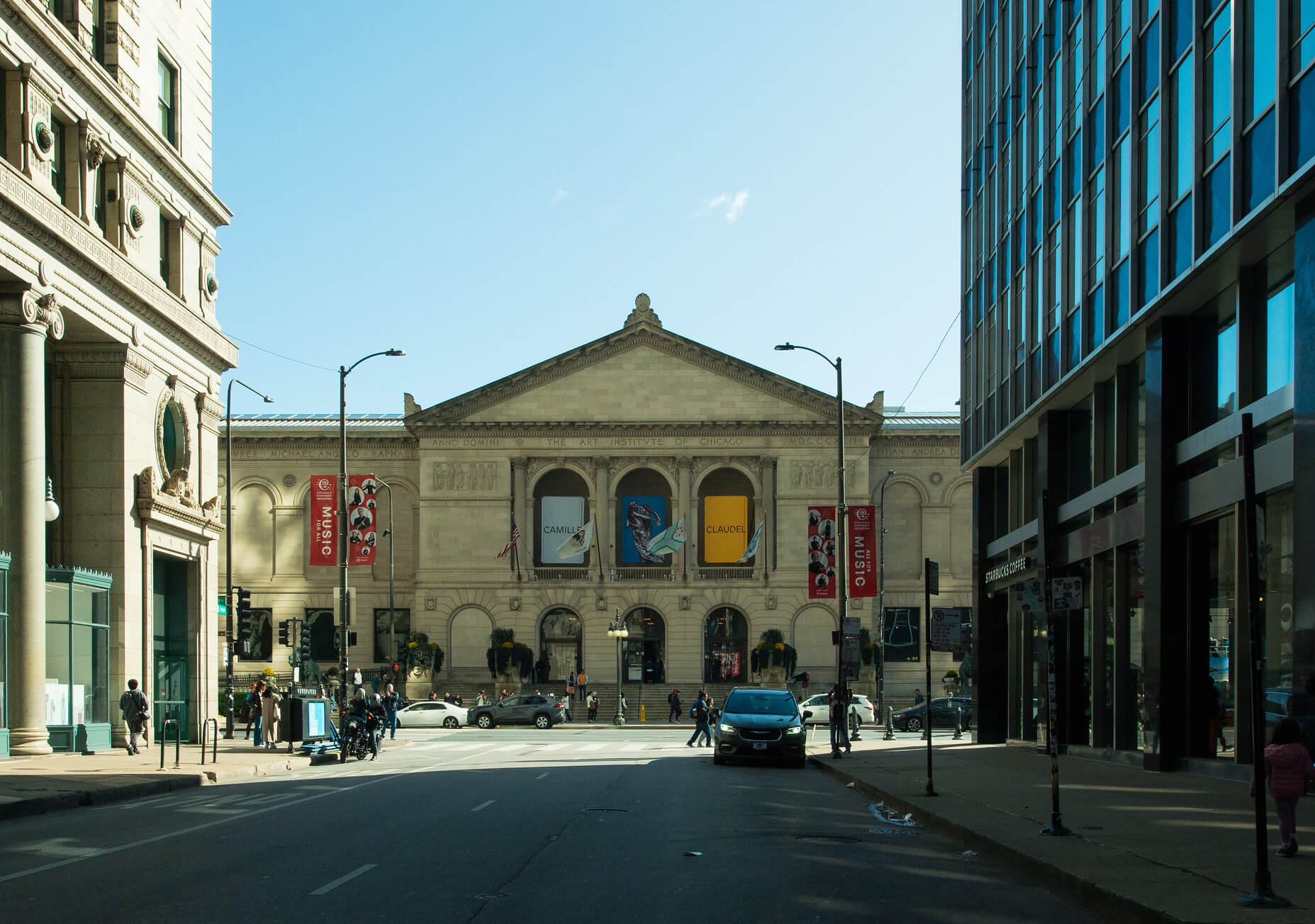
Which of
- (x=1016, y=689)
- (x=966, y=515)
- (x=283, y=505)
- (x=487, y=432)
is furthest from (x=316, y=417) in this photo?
(x=1016, y=689)

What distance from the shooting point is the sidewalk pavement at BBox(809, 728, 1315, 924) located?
10.4 m

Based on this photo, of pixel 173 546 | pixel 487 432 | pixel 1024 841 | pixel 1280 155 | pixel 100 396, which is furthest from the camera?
pixel 487 432

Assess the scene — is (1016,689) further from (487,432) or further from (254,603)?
(254,603)

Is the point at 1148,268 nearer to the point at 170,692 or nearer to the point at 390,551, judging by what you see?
the point at 170,692

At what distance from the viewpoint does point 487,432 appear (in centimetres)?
7669

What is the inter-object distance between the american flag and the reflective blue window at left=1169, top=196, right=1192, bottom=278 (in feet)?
160

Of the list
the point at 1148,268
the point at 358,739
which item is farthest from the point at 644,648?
the point at 1148,268

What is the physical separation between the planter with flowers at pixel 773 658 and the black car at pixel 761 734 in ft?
134

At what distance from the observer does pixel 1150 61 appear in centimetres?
2478

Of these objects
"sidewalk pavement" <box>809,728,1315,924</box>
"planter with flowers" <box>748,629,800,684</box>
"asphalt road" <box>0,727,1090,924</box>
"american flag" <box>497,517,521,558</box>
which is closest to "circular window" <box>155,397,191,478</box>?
"asphalt road" <box>0,727,1090,924</box>

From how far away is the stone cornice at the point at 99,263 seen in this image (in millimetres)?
27297

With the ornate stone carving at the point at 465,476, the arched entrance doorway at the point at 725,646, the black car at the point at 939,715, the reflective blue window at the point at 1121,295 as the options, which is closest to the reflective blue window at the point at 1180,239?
the reflective blue window at the point at 1121,295

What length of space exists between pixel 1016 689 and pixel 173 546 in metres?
21.7

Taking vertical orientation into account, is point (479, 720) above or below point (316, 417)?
below
